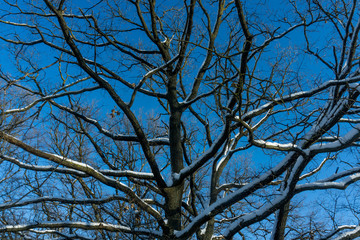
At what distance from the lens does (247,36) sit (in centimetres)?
466

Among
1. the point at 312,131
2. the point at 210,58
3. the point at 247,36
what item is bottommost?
the point at 312,131

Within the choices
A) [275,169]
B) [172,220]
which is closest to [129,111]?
[172,220]

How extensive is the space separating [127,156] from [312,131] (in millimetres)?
7375

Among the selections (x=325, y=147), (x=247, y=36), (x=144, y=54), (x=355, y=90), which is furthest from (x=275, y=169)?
(x=144, y=54)

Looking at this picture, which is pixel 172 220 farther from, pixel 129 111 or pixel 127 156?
→ pixel 127 156

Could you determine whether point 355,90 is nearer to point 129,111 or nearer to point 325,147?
point 325,147

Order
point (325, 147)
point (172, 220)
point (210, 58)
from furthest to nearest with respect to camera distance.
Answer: point (210, 58)
point (172, 220)
point (325, 147)

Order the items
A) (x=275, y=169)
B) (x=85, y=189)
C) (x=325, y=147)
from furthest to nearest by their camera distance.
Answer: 1. (x=85, y=189)
2. (x=275, y=169)
3. (x=325, y=147)

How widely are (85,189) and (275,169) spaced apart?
772 cm

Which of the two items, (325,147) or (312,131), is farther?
(312,131)

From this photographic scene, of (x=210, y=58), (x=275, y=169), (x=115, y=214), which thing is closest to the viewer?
(x=275, y=169)

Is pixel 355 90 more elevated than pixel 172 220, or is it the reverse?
pixel 355 90

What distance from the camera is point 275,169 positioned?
15.2ft

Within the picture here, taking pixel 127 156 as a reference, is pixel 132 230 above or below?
below
